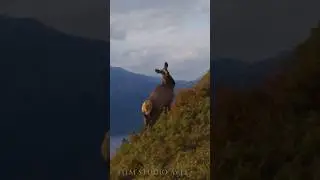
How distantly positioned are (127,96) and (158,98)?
13.9 inches

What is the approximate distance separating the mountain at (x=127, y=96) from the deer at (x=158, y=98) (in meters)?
0.04

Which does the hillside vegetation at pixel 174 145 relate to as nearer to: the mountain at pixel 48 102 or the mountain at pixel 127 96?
the mountain at pixel 127 96

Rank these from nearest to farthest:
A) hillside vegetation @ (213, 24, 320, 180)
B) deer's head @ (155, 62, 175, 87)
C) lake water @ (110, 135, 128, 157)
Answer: hillside vegetation @ (213, 24, 320, 180)
lake water @ (110, 135, 128, 157)
deer's head @ (155, 62, 175, 87)

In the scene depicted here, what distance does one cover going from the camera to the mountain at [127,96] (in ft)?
17.6

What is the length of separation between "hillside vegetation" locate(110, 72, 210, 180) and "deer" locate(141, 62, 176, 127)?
90 mm

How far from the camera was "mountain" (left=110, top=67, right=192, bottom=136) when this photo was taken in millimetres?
5375

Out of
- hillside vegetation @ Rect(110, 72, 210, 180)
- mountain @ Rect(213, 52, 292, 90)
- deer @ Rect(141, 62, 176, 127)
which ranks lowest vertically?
hillside vegetation @ Rect(110, 72, 210, 180)

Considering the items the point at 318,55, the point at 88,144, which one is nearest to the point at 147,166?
the point at 88,144

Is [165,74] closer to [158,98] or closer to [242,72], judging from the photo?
[158,98]

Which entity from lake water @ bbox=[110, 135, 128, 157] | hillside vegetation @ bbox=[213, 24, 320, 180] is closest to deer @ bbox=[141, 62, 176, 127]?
lake water @ bbox=[110, 135, 128, 157]

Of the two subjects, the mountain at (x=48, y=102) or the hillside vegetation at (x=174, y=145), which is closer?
the mountain at (x=48, y=102)

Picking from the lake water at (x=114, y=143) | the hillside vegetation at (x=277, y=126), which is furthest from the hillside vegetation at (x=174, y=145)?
the hillside vegetation at (x=277, y=126)

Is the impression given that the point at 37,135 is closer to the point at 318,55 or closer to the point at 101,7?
the point at 101,7

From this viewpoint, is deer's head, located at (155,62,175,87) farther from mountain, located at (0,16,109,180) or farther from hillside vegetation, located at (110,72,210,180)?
mountain, located at (0,16,109,180)
